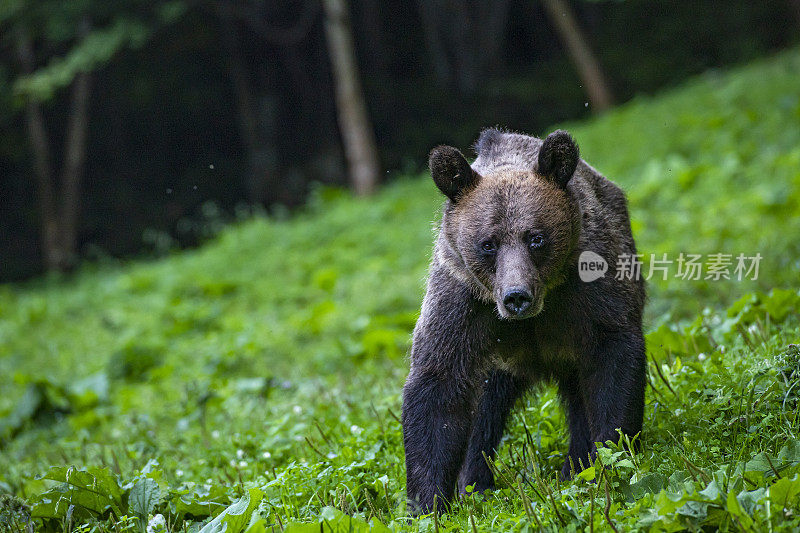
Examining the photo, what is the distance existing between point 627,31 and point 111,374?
20465 mm

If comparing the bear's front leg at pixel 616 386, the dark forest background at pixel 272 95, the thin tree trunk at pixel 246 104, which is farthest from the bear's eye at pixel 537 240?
the thin tree trunk at pixel 246 104

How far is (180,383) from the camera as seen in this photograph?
27.9 feet

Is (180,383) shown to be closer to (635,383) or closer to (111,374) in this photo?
(111,374)

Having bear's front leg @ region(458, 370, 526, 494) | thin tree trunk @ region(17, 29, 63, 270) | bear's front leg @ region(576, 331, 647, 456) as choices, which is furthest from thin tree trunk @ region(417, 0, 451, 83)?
bear's front leg @ region(576, 331, 647, 456)

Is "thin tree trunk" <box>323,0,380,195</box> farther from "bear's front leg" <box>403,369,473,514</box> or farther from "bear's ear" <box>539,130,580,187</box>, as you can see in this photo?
"bear's front leg" <box>403,369,473,514</box>

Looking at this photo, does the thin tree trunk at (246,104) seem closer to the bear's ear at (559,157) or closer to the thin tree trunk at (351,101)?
the thin tree trunk at (351,101)

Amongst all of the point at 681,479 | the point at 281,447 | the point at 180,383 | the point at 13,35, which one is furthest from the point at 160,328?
the point at 13,35

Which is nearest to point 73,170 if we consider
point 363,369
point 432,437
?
point 363,369

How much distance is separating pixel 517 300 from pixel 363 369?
4194 mm

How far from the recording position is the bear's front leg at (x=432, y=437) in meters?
3.93

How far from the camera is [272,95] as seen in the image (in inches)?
826

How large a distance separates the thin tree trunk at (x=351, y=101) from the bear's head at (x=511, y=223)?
12993 millimetres

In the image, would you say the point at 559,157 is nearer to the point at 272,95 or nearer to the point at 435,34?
the point at 272,95

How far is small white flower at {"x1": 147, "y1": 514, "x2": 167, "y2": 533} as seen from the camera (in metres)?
3.62
